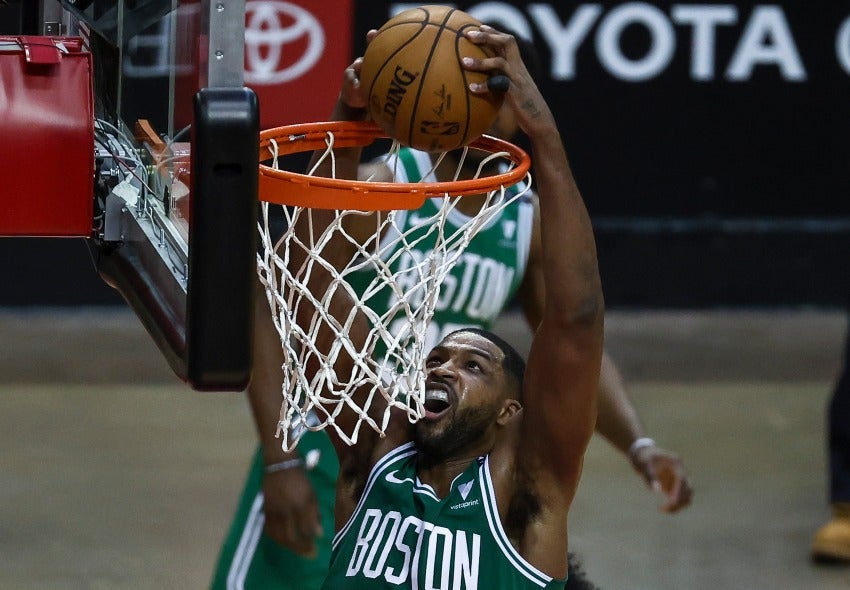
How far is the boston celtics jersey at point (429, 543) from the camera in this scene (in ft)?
11.3

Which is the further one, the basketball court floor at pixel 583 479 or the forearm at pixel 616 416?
the basketball court floor at pixel 583 479

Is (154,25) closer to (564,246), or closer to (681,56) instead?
(564,246)

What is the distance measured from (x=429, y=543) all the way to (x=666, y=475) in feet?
3.87

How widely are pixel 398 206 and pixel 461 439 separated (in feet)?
1.96

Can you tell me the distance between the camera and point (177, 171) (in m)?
2.96

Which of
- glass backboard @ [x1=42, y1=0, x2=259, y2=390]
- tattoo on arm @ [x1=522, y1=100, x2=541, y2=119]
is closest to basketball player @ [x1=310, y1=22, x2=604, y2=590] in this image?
tattoo on arm @ [x1=522, y1=100, x2=541, y2=119]

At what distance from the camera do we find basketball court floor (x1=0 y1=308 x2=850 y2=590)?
605cm

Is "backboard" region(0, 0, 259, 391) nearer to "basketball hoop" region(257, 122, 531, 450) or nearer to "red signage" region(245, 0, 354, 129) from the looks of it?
"basketball hoop" region(257, 122, 531, 450)

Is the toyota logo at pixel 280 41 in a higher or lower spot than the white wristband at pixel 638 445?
higher

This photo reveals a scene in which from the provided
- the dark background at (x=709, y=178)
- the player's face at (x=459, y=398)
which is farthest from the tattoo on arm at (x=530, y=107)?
the dark background at (x=709, y=178)

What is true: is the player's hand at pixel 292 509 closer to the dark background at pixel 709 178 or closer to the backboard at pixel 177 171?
the backboard at pixel 177 171

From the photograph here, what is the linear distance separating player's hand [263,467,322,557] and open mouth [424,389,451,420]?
80 cm

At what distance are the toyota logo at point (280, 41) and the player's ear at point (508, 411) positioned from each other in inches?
185

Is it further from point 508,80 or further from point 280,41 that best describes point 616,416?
point 280,41
